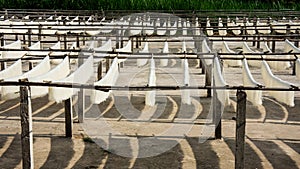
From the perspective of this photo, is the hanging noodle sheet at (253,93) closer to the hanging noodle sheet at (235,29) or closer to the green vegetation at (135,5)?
the hanging noodle sheet at (235,29)

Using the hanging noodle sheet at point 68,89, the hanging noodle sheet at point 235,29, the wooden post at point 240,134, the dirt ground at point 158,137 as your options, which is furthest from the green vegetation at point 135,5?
the wooden post at point 240,134

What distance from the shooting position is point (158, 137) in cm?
629

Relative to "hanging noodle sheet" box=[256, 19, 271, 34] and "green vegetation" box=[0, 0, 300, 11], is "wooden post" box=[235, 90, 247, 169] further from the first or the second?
"green vegetation" box=[0, 0, 300, 11]

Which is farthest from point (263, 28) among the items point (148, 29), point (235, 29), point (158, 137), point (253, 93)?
point (253, 93)

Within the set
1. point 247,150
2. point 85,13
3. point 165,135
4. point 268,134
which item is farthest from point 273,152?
point 85,13

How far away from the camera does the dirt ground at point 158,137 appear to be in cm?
545

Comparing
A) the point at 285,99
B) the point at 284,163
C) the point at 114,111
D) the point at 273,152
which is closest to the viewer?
the point at 285,99

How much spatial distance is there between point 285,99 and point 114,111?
10.9 ft

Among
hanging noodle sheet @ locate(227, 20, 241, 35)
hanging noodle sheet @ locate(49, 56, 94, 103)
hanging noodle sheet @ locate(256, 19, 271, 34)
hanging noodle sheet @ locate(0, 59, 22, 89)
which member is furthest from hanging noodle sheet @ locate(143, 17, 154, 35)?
hanging noodle sheet @ locate(49, 56, 94, 103)

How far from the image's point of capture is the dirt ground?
545 cm

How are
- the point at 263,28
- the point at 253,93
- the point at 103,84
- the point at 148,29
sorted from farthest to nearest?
the point at 263,28, the point at 148,29, the point at 253,93, the point at 103,84

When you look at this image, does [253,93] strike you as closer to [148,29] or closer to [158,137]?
[158,137]

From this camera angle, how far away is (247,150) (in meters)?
5.86

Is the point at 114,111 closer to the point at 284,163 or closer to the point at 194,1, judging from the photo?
the point at 284,163
